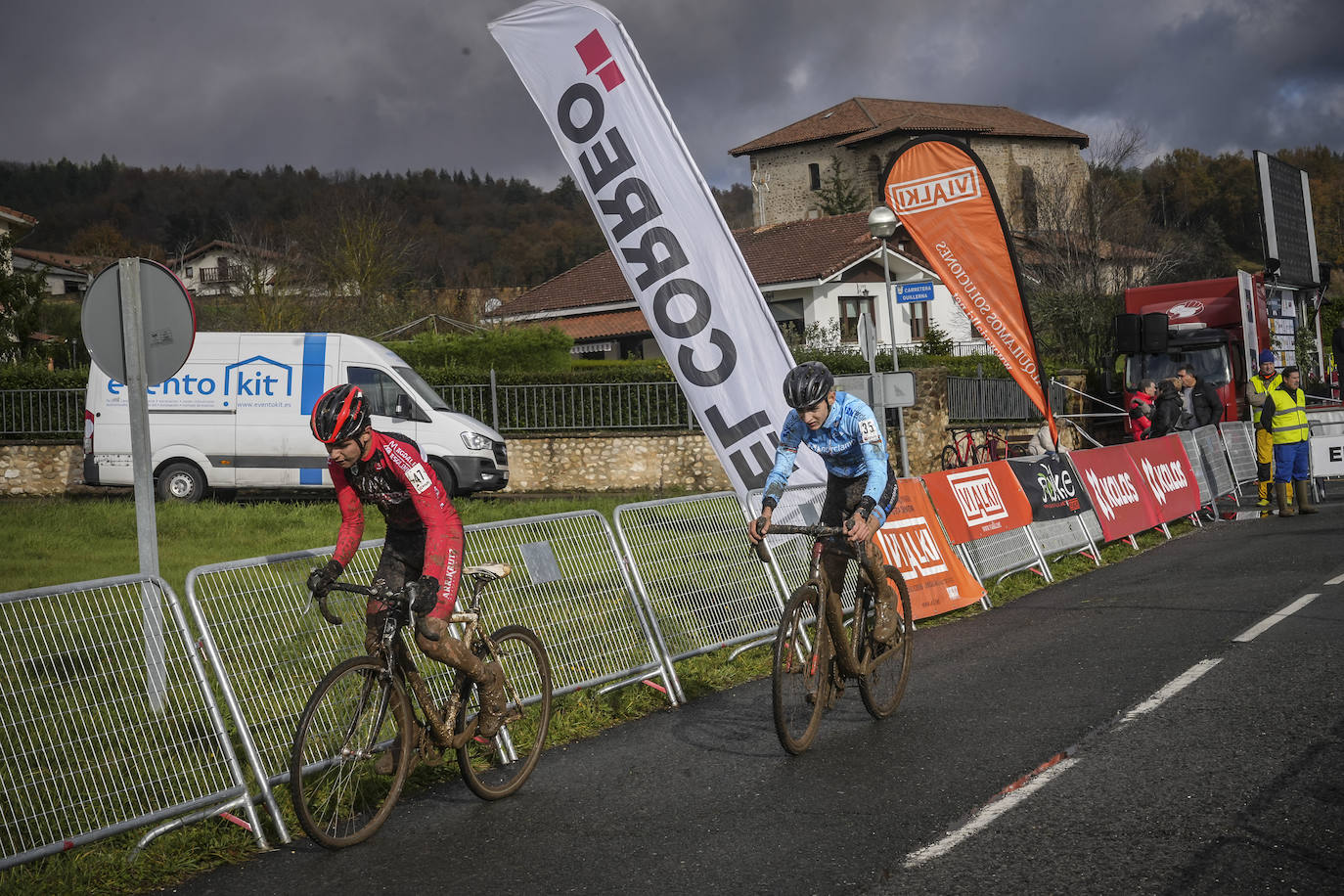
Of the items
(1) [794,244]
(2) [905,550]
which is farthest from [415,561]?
(1) [794,244]

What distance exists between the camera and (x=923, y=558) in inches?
429

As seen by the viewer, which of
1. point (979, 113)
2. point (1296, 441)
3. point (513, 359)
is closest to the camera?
point (1296, 441)

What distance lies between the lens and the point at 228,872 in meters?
5.18

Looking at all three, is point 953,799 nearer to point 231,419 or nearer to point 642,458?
point 231,419

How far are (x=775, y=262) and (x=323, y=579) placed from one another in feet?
150

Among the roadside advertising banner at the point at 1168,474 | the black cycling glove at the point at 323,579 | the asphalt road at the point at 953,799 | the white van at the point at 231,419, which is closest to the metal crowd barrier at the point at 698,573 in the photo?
the asphalt road at the point at 953,799

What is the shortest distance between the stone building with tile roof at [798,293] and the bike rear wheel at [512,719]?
38021 mm

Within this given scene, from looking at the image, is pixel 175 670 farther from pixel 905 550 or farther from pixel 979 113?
pixel 979 113

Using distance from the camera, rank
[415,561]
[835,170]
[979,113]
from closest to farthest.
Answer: [415,561] → [835,170] → [979,113]

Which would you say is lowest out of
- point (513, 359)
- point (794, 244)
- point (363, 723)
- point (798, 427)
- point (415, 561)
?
point (363, 723)

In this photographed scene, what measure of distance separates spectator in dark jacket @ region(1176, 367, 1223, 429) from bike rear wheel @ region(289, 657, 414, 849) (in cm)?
1890

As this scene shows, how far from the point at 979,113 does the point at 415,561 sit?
8763 cm

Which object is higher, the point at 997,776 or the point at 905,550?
the point at 905,550

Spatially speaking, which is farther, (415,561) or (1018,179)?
(1018,179)
